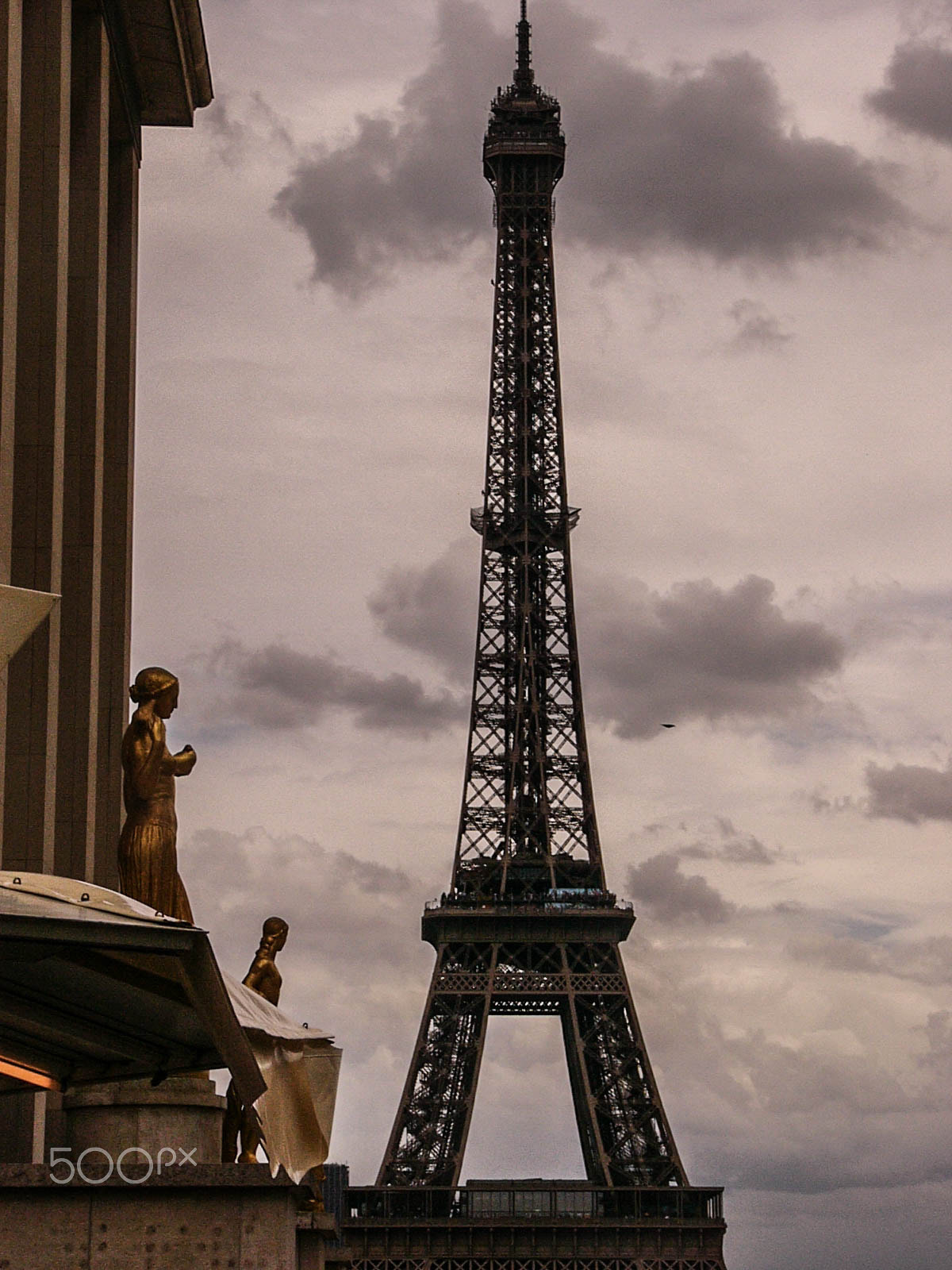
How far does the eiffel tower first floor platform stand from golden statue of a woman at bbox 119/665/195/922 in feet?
248

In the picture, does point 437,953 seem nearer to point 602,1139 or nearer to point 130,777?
point 602,1139

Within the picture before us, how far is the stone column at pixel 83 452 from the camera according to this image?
3769 cm

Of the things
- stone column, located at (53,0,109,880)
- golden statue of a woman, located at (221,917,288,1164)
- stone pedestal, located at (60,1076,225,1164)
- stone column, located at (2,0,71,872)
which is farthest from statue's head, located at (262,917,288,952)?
stone column, located at (53,0,109,880)

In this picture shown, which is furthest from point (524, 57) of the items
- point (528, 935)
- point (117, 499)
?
point (117, 499)

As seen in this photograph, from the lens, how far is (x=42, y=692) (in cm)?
3344

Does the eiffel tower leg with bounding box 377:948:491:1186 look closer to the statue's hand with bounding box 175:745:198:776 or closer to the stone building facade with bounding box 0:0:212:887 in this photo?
the stone building facade with bounding box 0:0:212:887

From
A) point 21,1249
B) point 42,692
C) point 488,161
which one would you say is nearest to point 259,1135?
point 21,1249

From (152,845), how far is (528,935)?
80731mm

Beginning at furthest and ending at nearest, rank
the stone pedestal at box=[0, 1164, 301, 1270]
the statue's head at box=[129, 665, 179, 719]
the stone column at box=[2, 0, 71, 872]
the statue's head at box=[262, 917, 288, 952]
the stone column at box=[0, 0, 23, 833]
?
the stone column at box=[2, 0, 71, 872] → the stone column at box=[0, 0, 23, 833] → the statue's head at box=[262, 917, 288, 952] → the statue's head at box=[129, 665, 179, 719] → the stone pedestal at box=[0, 1164, 301, 1270]

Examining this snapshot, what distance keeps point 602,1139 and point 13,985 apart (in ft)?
273

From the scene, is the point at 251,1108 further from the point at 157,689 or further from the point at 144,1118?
the point at 157,689

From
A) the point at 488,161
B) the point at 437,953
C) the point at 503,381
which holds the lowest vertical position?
the point at 437,953

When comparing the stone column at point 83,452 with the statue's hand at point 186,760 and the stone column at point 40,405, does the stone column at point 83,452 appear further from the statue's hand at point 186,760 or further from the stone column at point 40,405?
the statue's hand at point 186,760

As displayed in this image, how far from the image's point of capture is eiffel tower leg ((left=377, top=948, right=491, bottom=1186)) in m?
98.4
